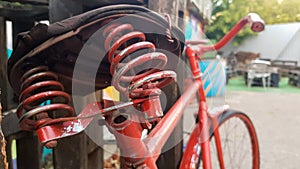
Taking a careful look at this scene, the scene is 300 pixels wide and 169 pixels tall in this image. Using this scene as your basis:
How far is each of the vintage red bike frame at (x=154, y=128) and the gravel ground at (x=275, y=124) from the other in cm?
48

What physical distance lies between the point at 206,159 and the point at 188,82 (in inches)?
16.6

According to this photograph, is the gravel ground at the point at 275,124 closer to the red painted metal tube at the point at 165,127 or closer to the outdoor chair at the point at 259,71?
the red painted metal tube at the point at 165,127

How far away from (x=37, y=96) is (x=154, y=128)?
1.82ft

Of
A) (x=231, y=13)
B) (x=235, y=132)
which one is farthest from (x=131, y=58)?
(x=231, y=13)

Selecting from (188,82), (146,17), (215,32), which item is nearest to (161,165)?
(188,82)

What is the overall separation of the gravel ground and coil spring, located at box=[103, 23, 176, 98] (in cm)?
131

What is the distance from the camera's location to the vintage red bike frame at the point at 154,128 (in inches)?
26.8

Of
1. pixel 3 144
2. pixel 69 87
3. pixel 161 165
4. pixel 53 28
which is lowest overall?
pixel 161 165

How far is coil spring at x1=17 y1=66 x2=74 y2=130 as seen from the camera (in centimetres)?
64

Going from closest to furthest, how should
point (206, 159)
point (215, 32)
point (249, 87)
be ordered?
point (206, 159)
point (249, 87)
point (215, 32)

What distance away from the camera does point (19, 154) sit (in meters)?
1.53

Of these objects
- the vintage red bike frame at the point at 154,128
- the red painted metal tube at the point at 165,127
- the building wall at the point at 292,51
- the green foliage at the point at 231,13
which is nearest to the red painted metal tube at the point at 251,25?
the vintage red bike frame at the point at 154,128

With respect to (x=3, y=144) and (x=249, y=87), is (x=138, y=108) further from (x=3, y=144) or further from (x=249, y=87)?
(x=249, y=87)

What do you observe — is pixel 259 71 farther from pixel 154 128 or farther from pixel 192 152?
pixel 154 128
